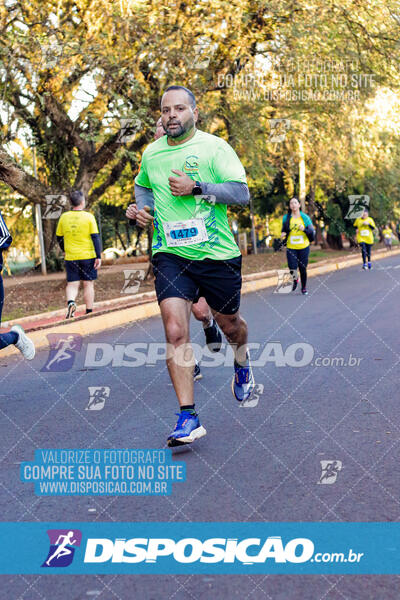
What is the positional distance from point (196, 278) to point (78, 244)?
769cm

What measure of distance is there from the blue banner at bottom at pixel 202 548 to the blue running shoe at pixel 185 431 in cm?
117

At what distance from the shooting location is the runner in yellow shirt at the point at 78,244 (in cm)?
1251

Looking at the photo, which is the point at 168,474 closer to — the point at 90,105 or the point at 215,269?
the point at 215,269

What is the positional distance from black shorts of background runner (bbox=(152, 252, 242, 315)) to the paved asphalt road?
2.81 feet

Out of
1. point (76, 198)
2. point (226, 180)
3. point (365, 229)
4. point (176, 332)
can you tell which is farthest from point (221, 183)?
point (365, 229)

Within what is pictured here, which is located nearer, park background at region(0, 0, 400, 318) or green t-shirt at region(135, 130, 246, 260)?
green t-shirt at region(135, 130, 246, 260)

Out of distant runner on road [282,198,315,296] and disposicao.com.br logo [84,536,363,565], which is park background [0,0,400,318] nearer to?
distant runner on road [282,198,315,296]

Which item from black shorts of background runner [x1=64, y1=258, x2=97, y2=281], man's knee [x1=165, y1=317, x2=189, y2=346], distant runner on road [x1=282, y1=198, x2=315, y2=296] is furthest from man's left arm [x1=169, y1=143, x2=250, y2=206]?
distant runner on road [x1=282, y1=198, x2=315, y2=296]

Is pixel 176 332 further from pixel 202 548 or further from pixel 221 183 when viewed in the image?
pixel 202 548

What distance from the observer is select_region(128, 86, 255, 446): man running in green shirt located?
4.91m

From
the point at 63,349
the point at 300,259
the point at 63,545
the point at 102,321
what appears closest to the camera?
the point at 63,545

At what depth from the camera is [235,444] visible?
16.2ft

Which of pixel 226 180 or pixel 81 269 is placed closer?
pixel 226 180

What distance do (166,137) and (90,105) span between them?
12354mm
